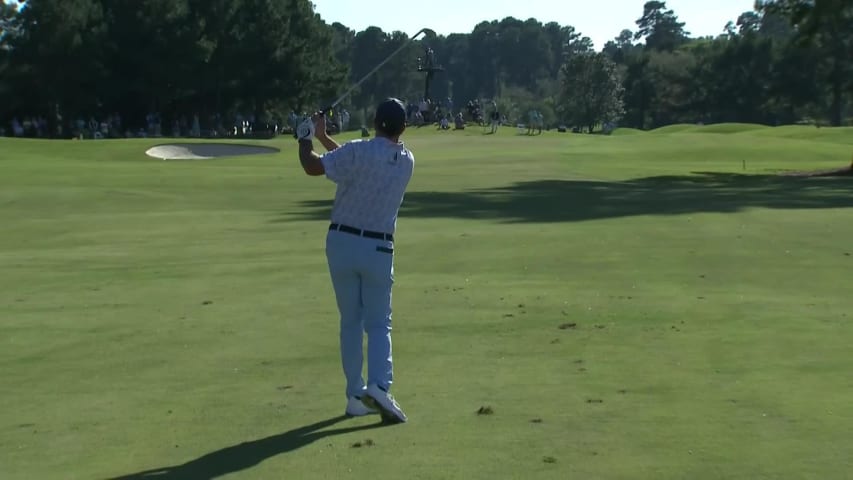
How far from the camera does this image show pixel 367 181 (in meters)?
9.19

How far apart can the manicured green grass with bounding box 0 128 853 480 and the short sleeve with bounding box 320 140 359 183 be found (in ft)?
5.68

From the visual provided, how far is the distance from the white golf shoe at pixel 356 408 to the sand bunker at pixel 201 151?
51.8 metres

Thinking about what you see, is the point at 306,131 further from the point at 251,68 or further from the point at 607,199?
the point at 251,68

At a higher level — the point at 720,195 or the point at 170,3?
the point at 170,3

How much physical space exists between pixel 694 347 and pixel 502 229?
1310 centimetres

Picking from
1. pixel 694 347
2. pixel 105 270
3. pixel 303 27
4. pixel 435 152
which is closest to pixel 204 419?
pixel 694 347

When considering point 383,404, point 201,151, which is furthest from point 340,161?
point 201,151

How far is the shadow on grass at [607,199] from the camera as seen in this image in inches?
1161

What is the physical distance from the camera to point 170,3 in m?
98.3

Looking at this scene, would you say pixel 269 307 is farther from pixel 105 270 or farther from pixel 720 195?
pixel 720 195

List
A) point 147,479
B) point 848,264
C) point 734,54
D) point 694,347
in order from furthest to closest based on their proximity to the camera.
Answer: point 734,54
point 848,264
point 694,347
point 147,479

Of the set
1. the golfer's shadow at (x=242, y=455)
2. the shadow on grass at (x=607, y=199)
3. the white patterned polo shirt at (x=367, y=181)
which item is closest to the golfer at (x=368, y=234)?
the white patterned polo shirt at (x=367, y=181)

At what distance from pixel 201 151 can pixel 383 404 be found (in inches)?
2159

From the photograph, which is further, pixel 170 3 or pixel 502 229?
pixel 170 3
